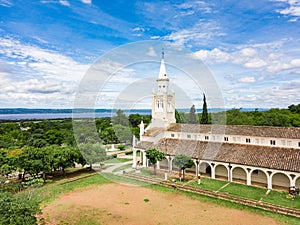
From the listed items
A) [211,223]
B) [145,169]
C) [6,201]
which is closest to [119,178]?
[145,169]

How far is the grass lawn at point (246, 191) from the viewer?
20.9 m

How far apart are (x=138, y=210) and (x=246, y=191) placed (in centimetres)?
1088

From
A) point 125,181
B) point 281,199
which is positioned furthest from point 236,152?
point 125,181

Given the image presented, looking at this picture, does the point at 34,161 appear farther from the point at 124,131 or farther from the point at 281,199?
the point at 281,199

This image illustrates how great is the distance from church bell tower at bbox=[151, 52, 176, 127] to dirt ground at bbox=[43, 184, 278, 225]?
14006 millimetres

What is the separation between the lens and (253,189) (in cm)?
2258

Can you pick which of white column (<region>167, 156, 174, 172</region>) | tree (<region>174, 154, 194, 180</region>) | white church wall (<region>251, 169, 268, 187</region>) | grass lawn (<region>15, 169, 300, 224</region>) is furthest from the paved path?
white church wall (<region>251, 169, 268, 187</region>)

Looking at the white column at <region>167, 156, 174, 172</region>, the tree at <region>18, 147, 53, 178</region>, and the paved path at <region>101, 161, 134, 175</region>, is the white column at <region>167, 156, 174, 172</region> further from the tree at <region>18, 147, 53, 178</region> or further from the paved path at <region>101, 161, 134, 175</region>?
the tree at <region>18, 147, 53, 178</region>

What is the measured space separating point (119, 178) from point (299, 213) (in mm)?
18086

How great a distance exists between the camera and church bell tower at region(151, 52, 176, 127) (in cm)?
3403

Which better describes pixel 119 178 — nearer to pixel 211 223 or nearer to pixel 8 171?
pixel 8 171

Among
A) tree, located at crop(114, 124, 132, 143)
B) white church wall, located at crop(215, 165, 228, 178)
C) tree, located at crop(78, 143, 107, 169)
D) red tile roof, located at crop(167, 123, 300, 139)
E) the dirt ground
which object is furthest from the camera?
tree, located at crop(114, 124, 132, 143)

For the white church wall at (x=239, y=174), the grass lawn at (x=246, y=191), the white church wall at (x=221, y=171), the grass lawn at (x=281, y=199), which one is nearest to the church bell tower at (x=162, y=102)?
the white church wall at (x=221, y=171)

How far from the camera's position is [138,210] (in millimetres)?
18547
